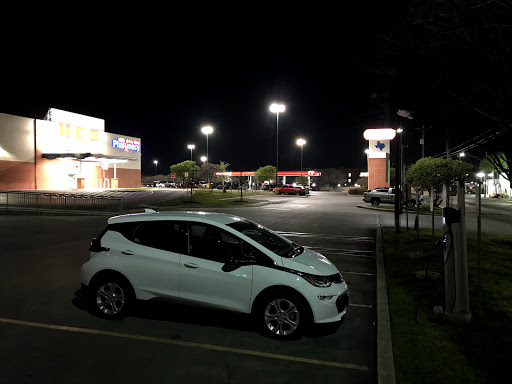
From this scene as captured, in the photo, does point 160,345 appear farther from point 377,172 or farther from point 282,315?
point 377,172

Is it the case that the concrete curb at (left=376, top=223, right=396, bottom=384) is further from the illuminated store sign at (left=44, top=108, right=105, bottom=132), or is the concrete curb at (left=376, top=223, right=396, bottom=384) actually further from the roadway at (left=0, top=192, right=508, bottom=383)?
the illuminated store sign at (left=44, top=108, right=105, bottom=132)

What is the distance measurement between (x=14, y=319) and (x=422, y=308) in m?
6.19

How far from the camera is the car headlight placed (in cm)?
482

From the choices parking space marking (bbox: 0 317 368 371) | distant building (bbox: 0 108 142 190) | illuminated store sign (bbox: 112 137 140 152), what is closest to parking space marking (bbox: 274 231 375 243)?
parking space marking (bbox: 0 317 368 371)

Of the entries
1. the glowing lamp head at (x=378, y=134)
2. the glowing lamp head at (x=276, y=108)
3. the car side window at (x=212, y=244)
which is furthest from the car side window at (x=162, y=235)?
the glowing lamp head at (x=378, y=134)

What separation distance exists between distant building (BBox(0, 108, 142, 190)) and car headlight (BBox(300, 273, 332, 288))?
42390 millimetres

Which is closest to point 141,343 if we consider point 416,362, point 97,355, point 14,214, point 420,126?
point 97,355

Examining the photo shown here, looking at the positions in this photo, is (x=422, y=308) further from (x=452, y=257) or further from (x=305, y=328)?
(x=305, y=328)

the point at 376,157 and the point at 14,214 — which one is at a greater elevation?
the point at 376,157

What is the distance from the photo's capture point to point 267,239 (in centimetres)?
592

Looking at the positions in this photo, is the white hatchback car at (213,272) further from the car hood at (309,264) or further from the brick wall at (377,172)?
the brick wall at (377,172)

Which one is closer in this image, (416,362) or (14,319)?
(416,362)

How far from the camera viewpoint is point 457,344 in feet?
15.1

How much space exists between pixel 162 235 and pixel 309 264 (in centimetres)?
214
